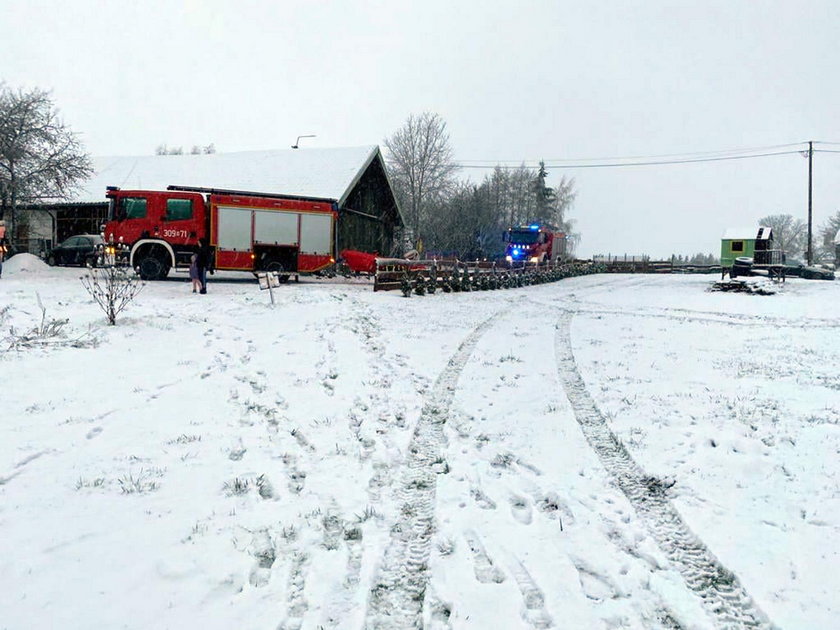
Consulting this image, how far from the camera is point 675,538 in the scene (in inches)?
146

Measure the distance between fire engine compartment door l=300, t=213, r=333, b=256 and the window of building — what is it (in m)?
4.58

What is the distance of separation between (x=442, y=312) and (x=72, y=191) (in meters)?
25.6

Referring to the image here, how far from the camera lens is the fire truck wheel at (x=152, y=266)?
60.6 ft

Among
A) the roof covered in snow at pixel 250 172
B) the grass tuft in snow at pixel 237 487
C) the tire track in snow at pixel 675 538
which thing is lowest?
the tire track in snow at pixel 675 538

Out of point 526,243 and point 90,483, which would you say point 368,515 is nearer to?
point 90,483

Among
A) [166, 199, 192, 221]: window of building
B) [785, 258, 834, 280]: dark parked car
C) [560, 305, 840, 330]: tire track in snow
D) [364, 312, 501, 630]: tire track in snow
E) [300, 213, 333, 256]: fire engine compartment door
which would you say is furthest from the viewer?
[785, 258, 834, 280]: dark parked car

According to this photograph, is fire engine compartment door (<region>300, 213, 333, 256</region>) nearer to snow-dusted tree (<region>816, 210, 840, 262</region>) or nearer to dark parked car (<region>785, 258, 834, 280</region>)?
dark parked car (<region>785, 258, 834, 280</region>)

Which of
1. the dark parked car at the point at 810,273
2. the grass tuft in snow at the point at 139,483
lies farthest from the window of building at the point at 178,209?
the dark parked car at the point at 810,273

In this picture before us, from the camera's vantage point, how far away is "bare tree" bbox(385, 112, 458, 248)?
5288cm

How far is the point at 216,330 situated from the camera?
10281mm

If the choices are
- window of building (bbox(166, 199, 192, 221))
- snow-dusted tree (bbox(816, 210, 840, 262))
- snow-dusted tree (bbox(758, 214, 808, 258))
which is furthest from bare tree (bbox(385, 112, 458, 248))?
snow-dusted tree (bbox(758, 214, 808, 258))

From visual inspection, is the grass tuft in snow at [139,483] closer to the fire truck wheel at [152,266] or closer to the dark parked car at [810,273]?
the fire truck wheel at [152,266]

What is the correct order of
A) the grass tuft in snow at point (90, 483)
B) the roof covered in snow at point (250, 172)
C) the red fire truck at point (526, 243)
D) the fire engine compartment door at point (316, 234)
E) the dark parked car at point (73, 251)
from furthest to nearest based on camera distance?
the red fire truck at point (526, 243)
the roof covered in snow at point (250, 172)
the dark parked car at point (73, 251)
the fire engine compartment door at point (316, 234)
the grass tuft in snow at point (90, 483)

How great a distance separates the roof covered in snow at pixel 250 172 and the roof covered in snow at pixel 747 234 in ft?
112
